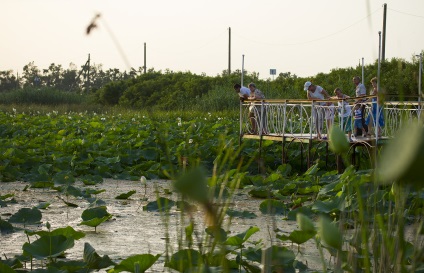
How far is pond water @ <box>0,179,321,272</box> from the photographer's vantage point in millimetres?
3265

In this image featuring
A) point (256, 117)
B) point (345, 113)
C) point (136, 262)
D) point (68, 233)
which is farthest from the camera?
point (256, 117)

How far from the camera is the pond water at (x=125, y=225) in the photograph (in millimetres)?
3265

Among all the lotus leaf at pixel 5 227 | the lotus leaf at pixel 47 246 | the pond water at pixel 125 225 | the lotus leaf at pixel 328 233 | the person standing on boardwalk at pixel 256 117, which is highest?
the lotus leaf at pixel 328 233

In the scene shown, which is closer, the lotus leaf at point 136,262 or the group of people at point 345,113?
the lotus leaf at point 136,262

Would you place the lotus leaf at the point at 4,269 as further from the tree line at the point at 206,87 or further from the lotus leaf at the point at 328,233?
the tree line at the point at 206,87

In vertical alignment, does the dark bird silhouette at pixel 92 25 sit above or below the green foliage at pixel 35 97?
above

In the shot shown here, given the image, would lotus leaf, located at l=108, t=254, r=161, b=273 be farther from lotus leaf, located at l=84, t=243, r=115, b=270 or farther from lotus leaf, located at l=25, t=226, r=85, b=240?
lotus leaf, located at l=25, t=226, r=85, b=240

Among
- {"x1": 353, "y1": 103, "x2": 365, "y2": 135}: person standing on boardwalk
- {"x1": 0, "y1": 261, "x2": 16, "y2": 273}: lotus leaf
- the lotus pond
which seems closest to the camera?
the lotus pond

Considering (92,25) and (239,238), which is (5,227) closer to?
(239,238)

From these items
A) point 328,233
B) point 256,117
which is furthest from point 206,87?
point 328,233

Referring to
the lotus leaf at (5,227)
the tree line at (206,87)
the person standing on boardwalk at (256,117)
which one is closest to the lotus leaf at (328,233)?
the lotus leaf at (5,227)

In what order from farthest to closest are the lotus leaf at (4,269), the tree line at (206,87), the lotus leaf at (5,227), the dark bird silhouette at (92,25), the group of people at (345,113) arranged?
the tree line at (206,87) → the group of people at (345,113) → the lotus leaf at (5,227) → the lotus leaf at (4,269) → the dark bird silhouette at (92,25)

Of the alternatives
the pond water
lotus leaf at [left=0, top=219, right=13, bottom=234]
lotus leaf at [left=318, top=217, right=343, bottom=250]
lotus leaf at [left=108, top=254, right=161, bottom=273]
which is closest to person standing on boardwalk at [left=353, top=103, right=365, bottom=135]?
the pond water

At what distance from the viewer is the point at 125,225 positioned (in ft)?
13.9
